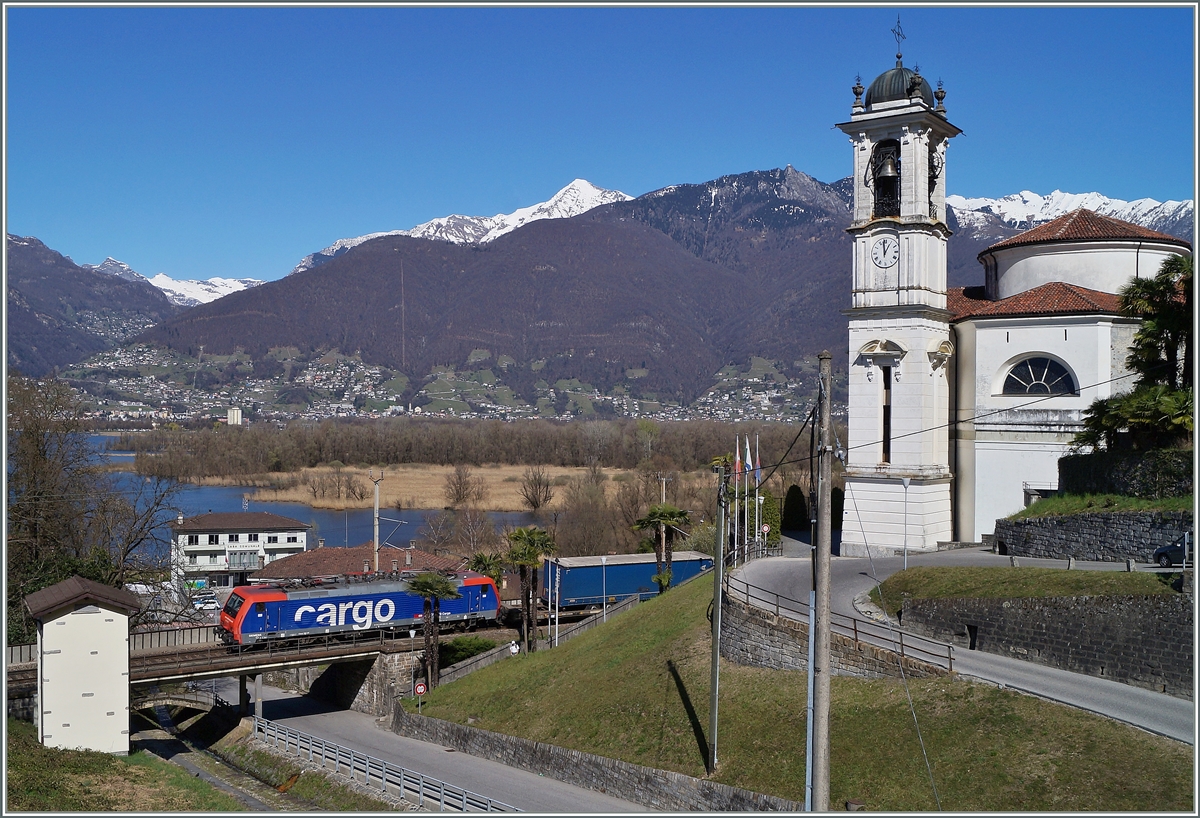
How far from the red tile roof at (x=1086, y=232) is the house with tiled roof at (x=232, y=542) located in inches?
2093

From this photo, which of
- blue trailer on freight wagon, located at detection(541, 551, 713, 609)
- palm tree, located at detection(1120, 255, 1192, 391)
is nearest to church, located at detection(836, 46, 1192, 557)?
palm tree, located at detection(1120, 255, 1192, 391)

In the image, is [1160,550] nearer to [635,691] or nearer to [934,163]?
[635,691]

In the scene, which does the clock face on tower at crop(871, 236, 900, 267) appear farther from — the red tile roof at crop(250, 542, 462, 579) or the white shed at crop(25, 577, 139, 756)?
the white shed at crop(25, 577, 139, 756)

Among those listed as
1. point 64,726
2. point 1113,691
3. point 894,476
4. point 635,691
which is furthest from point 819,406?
point 894,476

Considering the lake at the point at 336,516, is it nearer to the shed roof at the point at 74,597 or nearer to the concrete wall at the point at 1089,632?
the shed roof at the point at 74,597

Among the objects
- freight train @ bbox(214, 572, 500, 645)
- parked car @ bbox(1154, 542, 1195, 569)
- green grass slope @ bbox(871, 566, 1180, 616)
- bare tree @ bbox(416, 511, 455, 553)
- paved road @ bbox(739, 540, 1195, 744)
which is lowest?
bare tree @ bbox(416, 511, 455, 553)

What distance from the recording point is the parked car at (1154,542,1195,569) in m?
26.7

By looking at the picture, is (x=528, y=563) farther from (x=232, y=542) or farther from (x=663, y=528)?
(x=232, y=542)

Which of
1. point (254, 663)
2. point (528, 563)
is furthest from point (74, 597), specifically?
point (528, 563)

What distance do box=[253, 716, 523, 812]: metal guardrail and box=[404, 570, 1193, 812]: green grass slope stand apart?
392cm

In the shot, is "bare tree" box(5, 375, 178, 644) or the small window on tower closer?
the small window on tower

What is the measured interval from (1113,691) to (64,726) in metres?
24.0

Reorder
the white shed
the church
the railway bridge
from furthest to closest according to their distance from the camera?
the church
the railway bridge
the white shed

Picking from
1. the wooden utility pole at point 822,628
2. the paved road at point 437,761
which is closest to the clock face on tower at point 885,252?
the paved road at point 437,761
